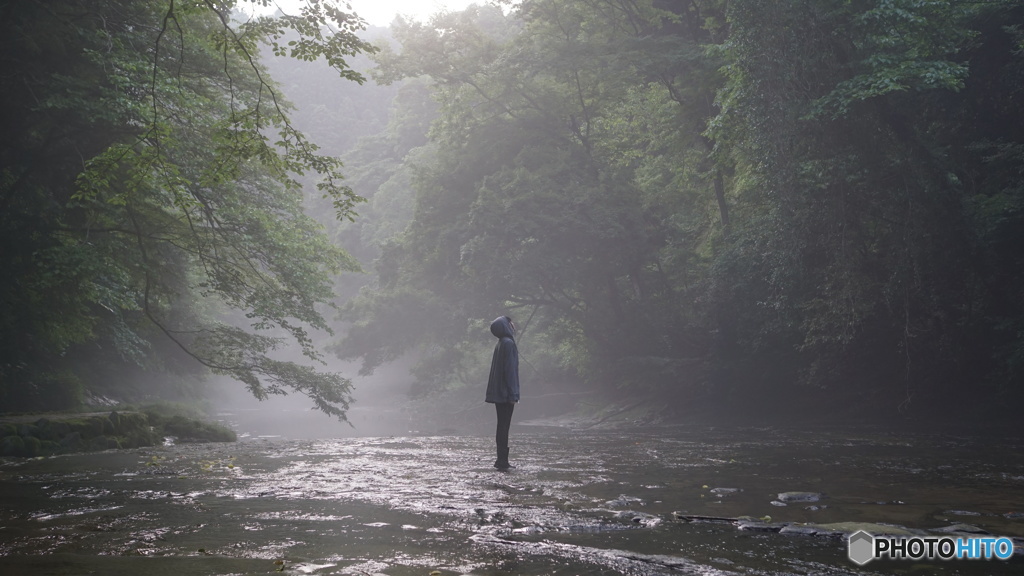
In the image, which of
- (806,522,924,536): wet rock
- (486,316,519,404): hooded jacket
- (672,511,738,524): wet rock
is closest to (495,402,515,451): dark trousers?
(486,316,519,404): hooded jacket

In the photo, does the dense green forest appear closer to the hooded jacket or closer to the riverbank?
the riverbank

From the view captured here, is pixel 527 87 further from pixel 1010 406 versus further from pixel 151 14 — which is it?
pixel 1010 406

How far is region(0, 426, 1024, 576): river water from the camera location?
4152 millimetres

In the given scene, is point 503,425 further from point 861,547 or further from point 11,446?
point 11,446

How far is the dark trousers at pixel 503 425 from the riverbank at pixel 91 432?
24.1 ft

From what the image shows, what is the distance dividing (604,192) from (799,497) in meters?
20.9

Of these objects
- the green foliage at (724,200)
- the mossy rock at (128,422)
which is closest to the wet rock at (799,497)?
the green foliage at (724,200)

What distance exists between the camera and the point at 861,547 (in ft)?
15.0

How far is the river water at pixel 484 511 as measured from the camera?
415 cm

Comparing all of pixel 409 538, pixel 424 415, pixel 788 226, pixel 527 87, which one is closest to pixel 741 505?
pixel 409 538

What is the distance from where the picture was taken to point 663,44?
25422 millimetres

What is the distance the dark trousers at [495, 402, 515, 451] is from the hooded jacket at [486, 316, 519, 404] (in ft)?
0.35

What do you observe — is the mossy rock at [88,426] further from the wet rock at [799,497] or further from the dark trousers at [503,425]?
the wet rock at [799,497]

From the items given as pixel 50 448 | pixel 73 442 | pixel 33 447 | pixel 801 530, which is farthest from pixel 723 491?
pixel 73 442
